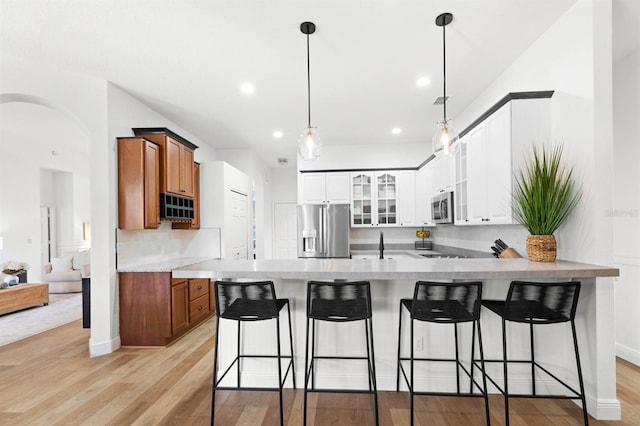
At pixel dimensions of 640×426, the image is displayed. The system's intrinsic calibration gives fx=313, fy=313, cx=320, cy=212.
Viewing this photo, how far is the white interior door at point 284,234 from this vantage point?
7992 millimetres

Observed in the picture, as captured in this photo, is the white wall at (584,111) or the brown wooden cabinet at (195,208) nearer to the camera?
the white wall at (584,111)

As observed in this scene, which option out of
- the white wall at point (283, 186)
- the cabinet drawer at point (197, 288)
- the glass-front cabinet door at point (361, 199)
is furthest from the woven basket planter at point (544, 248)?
the white wall at point (283, 186)

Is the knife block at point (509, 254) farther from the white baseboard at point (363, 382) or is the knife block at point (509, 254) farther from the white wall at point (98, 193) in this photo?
the white wall at point (98, 193)

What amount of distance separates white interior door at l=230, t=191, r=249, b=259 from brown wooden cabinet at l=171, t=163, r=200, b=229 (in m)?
0.60

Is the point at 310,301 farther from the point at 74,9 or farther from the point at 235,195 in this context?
the point at 235,195

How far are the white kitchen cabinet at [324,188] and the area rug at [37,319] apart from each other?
405 centimetres

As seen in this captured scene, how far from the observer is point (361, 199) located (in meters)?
5.65

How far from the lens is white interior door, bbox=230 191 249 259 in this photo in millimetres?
5387

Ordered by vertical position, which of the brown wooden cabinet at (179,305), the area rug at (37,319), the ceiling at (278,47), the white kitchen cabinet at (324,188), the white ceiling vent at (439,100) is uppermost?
the ceiling at (278,47)

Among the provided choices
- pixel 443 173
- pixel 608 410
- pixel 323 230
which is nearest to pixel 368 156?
pixel 323 230

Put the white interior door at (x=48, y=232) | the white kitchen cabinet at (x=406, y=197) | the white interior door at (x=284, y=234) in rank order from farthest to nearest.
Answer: the white interior door at (x=284, y=234)
the white interior door at (x=48, y=232)
the white kitchen cabinet at (x=406, y=197)

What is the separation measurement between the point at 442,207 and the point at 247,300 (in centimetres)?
305

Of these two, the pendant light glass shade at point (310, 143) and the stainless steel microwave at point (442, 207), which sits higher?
the pendant light glass shade at point (310, 143)

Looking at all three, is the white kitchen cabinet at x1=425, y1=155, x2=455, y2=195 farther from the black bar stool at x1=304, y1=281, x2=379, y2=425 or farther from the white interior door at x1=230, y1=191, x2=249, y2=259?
the white interior door at x1=230, y1=191, x2=249, y2=259
